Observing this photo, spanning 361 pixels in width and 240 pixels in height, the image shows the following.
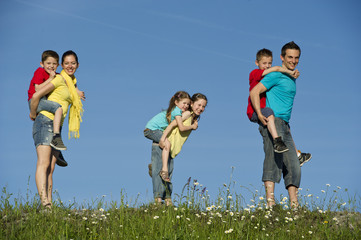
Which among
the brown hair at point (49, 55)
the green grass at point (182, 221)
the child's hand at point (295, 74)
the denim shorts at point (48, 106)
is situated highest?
the brown hair at point (49, 55)

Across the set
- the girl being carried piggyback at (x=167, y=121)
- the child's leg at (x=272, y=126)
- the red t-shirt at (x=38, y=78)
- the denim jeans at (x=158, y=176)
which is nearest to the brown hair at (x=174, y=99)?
the girl being carried piggyback at (x=167, y=121)

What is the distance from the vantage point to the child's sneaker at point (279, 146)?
27.0 ft

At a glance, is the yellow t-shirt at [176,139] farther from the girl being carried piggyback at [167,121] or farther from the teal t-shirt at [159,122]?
Answer: the teal t-shirt at [159,122]

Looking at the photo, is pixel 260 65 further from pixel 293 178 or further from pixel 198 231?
pixel 198 231

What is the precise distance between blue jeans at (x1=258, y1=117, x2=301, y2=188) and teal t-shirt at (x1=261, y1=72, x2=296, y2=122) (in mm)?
178

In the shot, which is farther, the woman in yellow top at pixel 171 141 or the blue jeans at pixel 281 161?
the woman in yellow top at pixel 171 141

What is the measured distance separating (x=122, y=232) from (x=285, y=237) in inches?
101

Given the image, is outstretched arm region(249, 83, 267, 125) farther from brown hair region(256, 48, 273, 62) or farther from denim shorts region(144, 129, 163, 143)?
denim shorts region(144, 129, 163, 143)

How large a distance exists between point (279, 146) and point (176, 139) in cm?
241

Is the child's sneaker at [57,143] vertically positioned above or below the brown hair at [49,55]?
below

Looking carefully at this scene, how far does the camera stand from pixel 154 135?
32.1ft

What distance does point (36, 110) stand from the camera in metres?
8.85

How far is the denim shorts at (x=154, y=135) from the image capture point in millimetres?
9742

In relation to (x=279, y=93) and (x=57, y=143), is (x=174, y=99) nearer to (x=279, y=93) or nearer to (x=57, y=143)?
(x=279, y=93)
